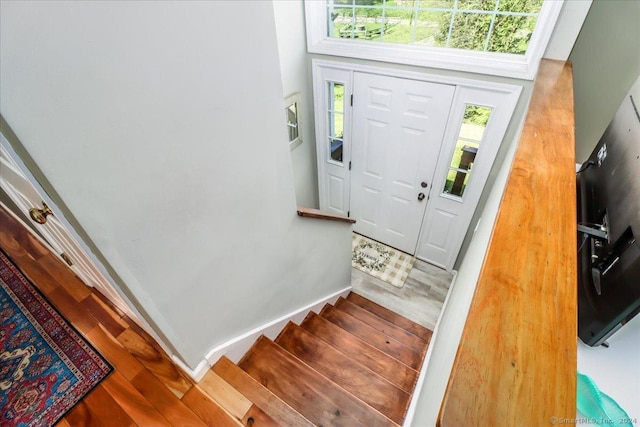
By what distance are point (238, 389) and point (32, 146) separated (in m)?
1.24

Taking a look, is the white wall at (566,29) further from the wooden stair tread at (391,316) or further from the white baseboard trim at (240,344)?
the white baseboard trim at (240,344)

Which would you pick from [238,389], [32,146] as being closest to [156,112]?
[32,146]

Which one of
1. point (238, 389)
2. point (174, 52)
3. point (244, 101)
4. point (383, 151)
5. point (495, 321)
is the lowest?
point (238, 389)

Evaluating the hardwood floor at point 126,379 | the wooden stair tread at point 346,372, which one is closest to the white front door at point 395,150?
the wooden stair tread at point 346,372

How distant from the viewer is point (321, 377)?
1.54 m

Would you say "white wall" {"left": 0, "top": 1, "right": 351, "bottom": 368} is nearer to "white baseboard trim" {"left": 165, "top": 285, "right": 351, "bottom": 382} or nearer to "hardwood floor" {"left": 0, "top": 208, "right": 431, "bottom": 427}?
"white baseboard trim" {"left": 165, "top": 285, "right": 351, "bottom": 382}

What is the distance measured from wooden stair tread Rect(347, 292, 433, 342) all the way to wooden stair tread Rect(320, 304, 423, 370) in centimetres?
32

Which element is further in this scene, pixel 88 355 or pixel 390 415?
pixel 390 415

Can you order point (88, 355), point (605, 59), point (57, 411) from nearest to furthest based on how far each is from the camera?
point (57, 411), point (88, 355), point (605, 59)

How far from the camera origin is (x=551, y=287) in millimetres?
529

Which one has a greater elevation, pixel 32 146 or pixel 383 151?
pixel 32 146

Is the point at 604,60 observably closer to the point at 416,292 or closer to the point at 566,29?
the point at 566,29

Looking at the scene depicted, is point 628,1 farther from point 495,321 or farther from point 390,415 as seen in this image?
point 390,415

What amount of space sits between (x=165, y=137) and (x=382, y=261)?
2927 millimetres
